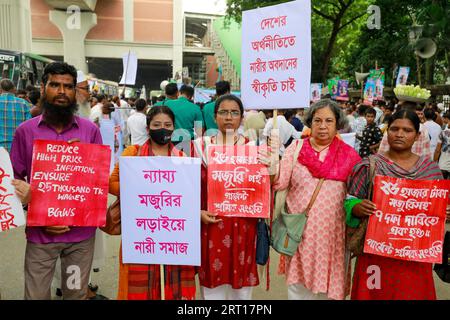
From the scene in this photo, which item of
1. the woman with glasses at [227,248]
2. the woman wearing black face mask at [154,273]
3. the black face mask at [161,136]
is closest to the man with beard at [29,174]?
the woman wearing black face mask at [154,273]

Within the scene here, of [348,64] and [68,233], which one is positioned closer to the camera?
[68,233]

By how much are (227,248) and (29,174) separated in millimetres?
1377

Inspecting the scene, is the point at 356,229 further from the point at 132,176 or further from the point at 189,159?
the point at 132,176

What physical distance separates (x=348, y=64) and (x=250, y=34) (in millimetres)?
28147

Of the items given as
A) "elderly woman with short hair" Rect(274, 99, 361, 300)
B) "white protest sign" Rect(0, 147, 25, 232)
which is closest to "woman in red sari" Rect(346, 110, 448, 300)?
"elderly woman with short hair" Rect(274, 99, 361, 300)

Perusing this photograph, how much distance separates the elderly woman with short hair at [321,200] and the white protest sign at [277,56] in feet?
0.76

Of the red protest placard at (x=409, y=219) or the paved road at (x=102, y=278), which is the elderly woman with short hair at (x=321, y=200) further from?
the paved road at (x=102, y=278)

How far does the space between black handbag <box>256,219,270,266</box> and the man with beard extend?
3.70 feet

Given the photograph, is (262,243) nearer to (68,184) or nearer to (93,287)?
(68,184)

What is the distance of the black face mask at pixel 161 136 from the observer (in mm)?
2670

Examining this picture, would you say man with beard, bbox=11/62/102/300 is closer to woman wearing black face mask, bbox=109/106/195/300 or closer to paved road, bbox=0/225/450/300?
woman wearing black face mask, bbox=109/106/195/300

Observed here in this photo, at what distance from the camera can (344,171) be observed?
8.62 feet
